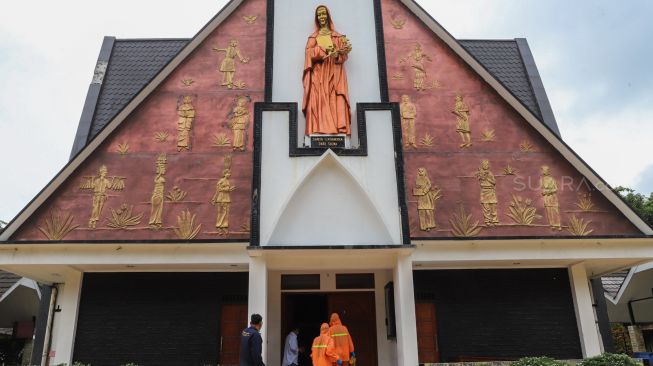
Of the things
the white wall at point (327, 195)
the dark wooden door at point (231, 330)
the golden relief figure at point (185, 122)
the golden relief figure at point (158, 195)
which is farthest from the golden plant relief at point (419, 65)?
the dark wooden door at point (231, 330)

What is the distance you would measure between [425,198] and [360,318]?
137 inches

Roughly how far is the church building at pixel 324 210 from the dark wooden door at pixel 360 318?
34mm

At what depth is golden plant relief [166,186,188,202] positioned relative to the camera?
10.5 metres

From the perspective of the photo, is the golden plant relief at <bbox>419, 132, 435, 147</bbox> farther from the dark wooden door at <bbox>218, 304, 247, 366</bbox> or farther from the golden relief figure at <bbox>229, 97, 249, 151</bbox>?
the dark wooden door at <bbox>218, 304, 247, 366</bbox>

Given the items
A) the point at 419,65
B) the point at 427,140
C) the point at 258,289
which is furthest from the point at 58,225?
the point at 419,65

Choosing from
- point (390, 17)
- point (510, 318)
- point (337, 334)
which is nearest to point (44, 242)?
point (337, 334)

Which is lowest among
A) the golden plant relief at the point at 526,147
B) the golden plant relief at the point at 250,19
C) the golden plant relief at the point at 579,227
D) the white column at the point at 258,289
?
the white column at the point at 258,289

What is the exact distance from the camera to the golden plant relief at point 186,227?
400 inches

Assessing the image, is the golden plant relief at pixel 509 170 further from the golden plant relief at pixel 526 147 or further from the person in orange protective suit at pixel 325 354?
the person in orange protective suit at pixel 325 354

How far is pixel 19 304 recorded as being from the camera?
14.6m

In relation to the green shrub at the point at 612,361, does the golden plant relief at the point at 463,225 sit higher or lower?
higher

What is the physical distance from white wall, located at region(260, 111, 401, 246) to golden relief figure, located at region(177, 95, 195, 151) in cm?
221

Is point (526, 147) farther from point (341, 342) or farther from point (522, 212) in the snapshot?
point (341, 342)

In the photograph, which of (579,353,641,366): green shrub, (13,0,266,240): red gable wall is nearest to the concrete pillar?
(579,353,641,366): green shrub
